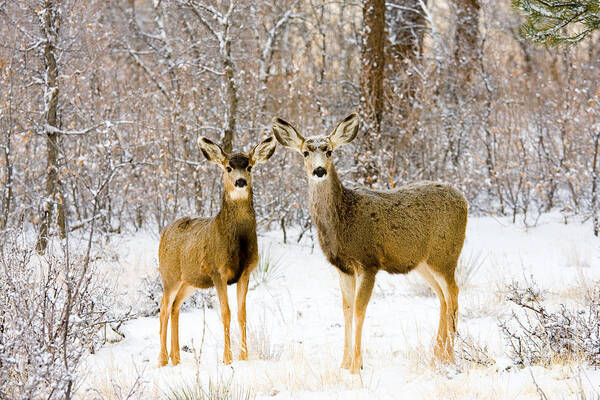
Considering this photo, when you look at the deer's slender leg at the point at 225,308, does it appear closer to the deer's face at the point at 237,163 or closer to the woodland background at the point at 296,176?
the woodland background at the point at 296,176

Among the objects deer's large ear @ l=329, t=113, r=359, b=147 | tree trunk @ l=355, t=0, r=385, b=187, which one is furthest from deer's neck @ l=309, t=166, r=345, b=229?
tree trunk @ l=355, t=0, r=385, b=187

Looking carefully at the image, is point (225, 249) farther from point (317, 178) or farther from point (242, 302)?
point (317, 178)

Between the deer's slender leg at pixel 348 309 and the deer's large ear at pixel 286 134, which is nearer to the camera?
the deer's slender leg at pixel 348 309

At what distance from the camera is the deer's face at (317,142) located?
5.12 m

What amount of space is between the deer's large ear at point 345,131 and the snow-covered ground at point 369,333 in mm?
1938

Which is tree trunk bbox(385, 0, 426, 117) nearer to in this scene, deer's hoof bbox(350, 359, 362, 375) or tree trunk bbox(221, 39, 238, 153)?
tree trunk bbox(221, 39, 238, 153)

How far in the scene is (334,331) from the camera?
7.02 meters

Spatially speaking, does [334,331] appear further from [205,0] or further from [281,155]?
[205,0]

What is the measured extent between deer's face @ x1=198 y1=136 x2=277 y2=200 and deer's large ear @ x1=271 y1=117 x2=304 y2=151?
0.17 metres

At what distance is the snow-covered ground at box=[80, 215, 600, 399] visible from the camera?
4543 mm

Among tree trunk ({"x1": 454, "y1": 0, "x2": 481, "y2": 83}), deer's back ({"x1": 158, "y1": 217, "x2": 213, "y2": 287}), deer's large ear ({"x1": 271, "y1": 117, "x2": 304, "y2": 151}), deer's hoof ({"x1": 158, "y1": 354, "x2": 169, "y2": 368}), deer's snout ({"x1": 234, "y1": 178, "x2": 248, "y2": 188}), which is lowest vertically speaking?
deer's hoof ({"x1": 158, "y1": 354, "x2": 169, "y2": 368})

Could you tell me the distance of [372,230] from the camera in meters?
5.22

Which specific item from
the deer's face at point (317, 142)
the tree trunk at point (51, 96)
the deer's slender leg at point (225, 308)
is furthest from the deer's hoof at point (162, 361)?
the tree trunk at point (51, 96)

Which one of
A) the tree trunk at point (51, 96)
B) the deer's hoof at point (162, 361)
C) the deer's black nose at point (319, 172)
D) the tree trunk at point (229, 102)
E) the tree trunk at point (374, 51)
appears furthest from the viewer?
the tree trunk at point (374, 51)
